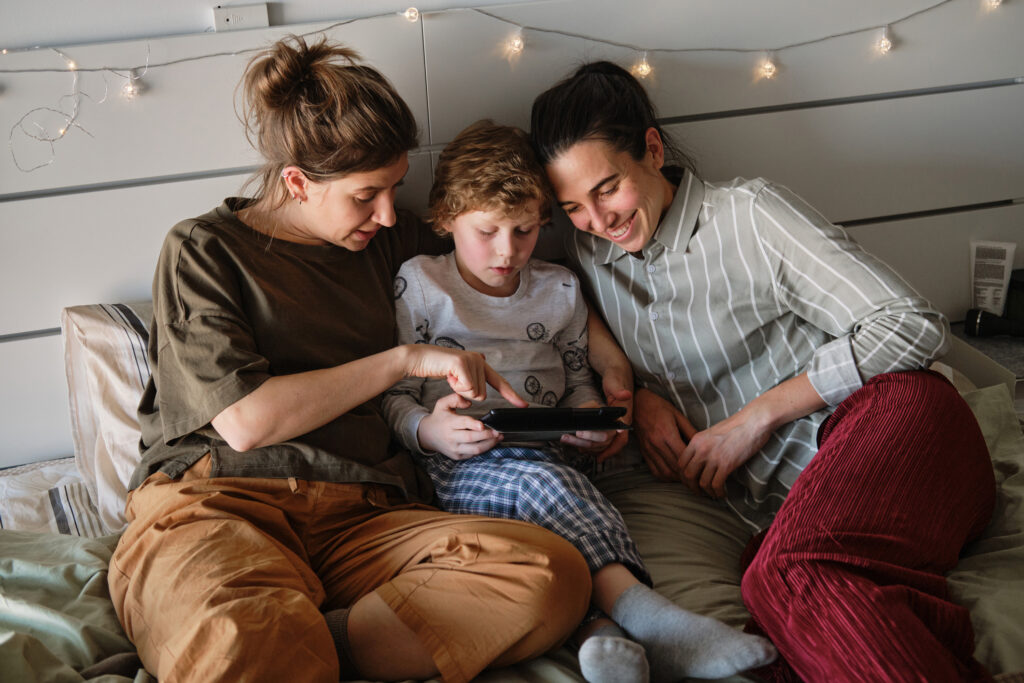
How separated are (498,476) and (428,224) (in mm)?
561

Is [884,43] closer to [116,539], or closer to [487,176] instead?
[487,176]

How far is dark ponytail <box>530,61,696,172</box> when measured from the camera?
4.86 feet

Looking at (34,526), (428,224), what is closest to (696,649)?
(428,224)

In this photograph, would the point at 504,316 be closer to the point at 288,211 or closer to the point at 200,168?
the point at 288,211

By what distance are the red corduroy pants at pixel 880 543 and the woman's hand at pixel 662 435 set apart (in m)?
0.28

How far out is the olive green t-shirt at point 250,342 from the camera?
1.28 meters

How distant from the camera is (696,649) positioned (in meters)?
1.12

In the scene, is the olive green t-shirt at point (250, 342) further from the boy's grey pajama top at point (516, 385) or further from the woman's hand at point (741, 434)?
the woman's hand at point (741, 434)

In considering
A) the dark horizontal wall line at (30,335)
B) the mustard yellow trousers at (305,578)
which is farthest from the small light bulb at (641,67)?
the dark horizontal wall line at (30,335)

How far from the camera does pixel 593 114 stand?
148 centimetres

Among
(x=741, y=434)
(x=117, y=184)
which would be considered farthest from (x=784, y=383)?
(x=117, y=184)

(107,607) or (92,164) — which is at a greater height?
(92,164)

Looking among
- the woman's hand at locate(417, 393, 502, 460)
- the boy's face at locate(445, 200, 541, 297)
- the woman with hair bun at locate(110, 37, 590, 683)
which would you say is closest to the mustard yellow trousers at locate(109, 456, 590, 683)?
the woman with hair bun at locate(110, 37, 590, 683)

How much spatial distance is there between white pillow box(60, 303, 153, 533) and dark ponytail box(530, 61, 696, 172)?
82 cm
